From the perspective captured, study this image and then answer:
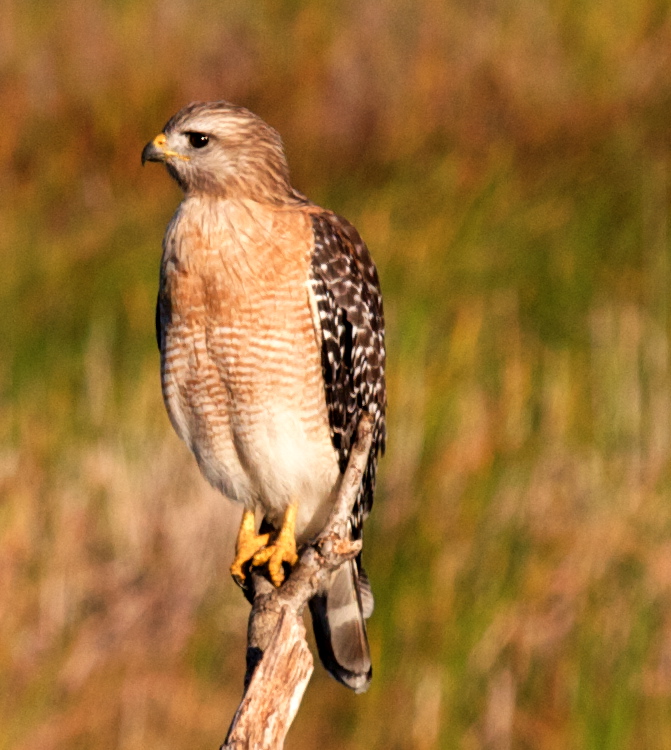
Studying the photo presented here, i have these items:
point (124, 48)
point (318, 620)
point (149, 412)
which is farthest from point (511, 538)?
point (124, 48)

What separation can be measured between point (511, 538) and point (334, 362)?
11.4 ft

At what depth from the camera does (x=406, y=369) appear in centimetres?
869

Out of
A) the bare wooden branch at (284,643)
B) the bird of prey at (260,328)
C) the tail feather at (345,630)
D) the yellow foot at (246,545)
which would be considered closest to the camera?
the bare wooden branch at (284,643)

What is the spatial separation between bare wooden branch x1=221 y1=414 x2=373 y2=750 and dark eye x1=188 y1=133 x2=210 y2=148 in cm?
102

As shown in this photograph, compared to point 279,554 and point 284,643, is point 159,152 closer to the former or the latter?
point 279,554

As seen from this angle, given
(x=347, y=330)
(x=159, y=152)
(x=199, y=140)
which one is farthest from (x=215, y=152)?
(x=347, y=330)

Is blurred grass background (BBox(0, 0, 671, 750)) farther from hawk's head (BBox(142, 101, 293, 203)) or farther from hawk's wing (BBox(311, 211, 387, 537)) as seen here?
hawk's head (BBox(142, 101, 293, 203))

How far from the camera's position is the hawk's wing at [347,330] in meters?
4.86

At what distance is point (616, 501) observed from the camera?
27.5ft

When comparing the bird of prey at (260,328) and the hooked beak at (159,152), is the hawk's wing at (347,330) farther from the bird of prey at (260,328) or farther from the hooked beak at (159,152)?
the hooked beak at (159,152)

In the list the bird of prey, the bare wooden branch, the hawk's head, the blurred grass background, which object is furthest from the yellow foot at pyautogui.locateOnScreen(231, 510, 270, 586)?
the blurred grass background

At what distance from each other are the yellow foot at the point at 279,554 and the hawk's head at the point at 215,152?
1001mm

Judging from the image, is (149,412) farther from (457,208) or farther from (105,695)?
(457,208)

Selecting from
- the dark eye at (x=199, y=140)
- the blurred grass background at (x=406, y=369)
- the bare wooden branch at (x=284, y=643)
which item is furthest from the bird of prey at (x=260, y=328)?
the blurred grass background at (x=406, y=369)
